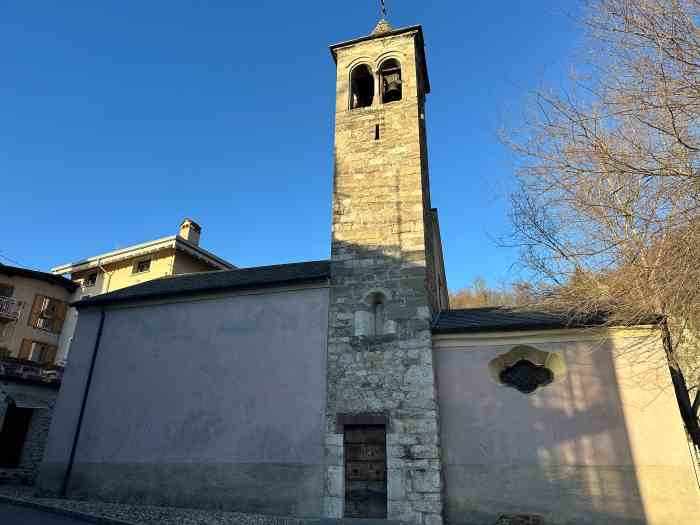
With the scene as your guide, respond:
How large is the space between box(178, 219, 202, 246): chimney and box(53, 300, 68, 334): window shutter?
7011 mm

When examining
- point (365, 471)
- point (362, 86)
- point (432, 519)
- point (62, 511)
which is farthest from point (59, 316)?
point (432, 519)

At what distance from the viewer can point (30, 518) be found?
789cm

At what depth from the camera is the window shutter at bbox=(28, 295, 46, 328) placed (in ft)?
75.7

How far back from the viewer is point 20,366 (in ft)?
A: 47.3

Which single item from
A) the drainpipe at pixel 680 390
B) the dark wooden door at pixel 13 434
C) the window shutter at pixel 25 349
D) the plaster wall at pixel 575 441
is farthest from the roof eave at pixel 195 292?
the window shutter at pixel 25 349

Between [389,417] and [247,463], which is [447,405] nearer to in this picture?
[389,417]

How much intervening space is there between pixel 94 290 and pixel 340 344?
19.7 metres

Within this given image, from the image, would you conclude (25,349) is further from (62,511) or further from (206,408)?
(62,511)

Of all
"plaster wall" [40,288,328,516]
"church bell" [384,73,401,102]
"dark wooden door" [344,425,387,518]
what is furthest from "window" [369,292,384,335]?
"church bell" [384,73,401,102]

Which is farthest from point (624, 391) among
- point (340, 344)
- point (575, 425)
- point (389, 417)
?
point (340, 344)

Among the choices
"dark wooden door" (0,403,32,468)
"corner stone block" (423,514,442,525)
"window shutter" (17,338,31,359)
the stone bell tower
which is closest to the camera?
"corner stone block" (423,514,442,525)

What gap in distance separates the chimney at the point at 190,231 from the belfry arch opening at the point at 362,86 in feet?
→ 44.4

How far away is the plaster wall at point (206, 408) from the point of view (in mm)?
9258

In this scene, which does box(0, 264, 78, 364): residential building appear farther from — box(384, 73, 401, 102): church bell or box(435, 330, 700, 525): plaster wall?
box(435, 330, 700, 525): plaster wall
